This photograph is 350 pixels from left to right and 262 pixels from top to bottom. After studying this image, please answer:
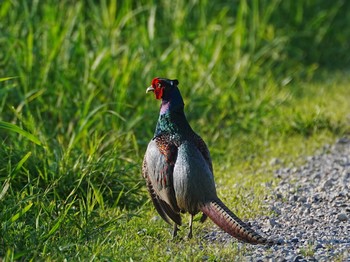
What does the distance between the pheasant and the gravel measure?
0.42 ft

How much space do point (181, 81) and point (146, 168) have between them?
2.34 metres

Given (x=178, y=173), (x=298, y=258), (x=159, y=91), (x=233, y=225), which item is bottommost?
(x=298, y=258)

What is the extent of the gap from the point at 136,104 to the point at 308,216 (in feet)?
6.71

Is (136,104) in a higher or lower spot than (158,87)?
lower

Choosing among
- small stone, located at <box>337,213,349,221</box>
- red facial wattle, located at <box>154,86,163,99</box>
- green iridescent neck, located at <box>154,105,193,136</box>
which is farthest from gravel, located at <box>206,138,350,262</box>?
red facial wattle, located at <box>154,86,163,99</box>

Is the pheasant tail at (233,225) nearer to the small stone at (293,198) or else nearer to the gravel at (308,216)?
the gravel at (308,216)

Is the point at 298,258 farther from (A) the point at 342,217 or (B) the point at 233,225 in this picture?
(A) the point at 342,217

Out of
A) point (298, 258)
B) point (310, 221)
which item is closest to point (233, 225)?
point (298, 258)

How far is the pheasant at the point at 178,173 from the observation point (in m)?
4.39

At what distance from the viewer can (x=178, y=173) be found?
443 cm

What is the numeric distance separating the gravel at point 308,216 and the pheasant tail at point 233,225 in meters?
0.08

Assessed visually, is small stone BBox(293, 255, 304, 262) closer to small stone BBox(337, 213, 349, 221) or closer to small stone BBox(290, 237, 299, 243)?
small stone BBox(290, 237, 299, 243)

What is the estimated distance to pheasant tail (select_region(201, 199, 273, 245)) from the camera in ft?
13.7

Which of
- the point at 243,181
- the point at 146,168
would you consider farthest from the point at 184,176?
the point at 243,181
